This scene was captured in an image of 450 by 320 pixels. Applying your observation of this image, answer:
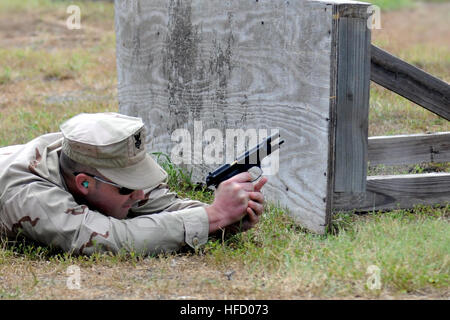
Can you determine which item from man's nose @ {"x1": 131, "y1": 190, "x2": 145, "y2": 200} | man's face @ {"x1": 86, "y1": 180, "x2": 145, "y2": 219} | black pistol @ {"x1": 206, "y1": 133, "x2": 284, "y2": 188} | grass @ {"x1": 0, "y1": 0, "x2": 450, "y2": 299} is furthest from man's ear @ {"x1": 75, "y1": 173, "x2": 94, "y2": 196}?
black pistol @ {"x1": 206, "y1": 133, "x2": 284, "y2": 188}

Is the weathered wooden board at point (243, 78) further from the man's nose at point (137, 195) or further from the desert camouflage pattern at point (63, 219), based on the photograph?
the man's nose at point (137, 195)

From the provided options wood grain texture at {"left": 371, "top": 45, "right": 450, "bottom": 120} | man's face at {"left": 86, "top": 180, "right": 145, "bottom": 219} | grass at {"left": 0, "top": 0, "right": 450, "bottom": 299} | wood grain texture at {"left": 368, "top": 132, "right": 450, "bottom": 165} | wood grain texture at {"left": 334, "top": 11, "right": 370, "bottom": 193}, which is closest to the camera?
grass at {"left": 0, "top": 0, "right": 450, "bottom": 299}

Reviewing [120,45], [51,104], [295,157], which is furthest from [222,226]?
[51,104]

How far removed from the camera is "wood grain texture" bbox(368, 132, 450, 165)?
4.54 meters

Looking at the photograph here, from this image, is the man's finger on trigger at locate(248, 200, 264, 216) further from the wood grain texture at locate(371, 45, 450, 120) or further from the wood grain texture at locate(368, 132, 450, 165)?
the wood grain texture at locate(368, 132, 450, 165)

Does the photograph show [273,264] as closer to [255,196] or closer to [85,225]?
[255,196]

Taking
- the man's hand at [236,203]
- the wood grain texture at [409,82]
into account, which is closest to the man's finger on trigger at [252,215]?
the man's hand at [236,203]

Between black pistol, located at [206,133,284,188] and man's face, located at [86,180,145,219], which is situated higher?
black pistol, located at [206,133,284,188]

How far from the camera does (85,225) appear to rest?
3.28m

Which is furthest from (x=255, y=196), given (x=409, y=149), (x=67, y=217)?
(x=409, y=149)

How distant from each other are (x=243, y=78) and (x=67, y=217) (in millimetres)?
1513

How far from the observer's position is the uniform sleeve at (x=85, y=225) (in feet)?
10.7

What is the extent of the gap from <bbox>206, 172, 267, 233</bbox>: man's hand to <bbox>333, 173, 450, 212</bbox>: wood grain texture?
0.83 meters

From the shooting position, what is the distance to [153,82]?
16.1ft
